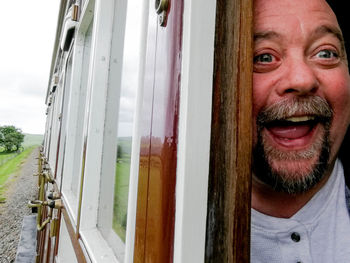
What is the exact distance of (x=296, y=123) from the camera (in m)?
0.80

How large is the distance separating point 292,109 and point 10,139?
51668mm

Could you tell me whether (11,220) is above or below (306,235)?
below

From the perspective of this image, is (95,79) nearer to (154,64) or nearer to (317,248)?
(154,64)

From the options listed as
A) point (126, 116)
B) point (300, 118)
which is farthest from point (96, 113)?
point (300, 118)

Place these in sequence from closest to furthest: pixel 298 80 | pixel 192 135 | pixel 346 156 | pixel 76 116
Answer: pixel 192 135
pixel 298 80
pixel 346 156
pixel 76 116

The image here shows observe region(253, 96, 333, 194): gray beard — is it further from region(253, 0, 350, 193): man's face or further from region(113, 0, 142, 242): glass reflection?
region(113, 0, 142, 242): glass reflection

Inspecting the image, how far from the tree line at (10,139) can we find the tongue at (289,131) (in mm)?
49776

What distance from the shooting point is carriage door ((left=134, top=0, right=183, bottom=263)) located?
1.65 ft

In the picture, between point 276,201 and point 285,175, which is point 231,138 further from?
point 276,201

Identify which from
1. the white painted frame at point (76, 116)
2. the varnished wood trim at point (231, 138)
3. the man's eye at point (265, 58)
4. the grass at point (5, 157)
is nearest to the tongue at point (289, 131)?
the man's eye at point (265, 58)

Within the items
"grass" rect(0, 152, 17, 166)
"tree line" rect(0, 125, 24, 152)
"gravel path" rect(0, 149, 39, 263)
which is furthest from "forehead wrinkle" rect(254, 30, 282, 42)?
"tree line" rect(0, 125, 24, 152)

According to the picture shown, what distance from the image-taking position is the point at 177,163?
501mm

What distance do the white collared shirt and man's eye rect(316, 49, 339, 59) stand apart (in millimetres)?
500

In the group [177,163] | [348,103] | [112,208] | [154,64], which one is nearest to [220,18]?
[154,64]
